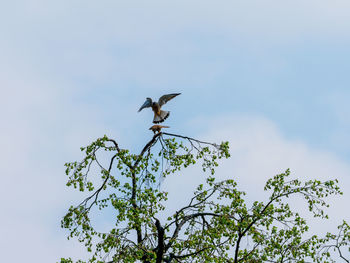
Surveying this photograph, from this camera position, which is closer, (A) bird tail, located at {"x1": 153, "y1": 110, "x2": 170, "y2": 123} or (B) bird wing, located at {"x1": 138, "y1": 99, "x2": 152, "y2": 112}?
(A) bird tail, located at {"x1": 153, "y1": 110, "x2": 170, "y2": 123}

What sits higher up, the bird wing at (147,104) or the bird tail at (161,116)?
the bird wing at (147,104)

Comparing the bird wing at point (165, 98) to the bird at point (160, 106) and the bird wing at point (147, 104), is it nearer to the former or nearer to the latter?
the bird at point (160, 106)

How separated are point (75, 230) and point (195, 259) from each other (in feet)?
13.9

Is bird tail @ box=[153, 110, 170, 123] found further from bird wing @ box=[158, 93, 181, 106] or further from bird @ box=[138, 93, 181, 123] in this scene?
bird wing @ box=[158, 93, 181, 106]

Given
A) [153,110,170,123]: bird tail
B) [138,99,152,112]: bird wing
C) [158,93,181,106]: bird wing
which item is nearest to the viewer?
→ [153,110,170,123]: bird tail

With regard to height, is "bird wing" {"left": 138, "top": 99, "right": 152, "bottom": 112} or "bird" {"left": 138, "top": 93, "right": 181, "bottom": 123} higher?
"bird wing" {"left": 138, "top": 99, "right": 152, "bottom": 112}

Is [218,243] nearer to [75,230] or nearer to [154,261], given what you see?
[154,261]

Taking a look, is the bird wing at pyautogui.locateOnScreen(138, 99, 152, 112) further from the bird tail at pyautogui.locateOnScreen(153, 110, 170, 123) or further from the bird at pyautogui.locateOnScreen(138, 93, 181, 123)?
the bird tail at pyautogui.locateOnScreen(153, 110, 170, 123)

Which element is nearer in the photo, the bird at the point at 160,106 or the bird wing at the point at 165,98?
the bird at the point at 160,106

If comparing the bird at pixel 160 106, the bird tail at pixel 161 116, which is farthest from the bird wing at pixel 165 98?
the bird tail at pixel 161 116

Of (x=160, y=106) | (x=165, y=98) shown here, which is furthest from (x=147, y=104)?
(x=165, y=98)

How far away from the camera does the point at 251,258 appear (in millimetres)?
19328

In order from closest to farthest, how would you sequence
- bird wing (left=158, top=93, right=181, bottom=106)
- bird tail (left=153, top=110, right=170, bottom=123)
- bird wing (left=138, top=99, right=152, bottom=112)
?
1. bird tail (left=153, top=110, right=170, bottom=123)
2. bird wing (left=158, top=93, right=181, bottom=106)
3. bird wing (left=138, top=99, right=152, bottom=112)

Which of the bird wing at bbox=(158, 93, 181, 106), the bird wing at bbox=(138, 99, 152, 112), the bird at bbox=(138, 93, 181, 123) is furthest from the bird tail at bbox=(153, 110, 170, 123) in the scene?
the bird wing at bbox=(138, 99, 152, 112)
